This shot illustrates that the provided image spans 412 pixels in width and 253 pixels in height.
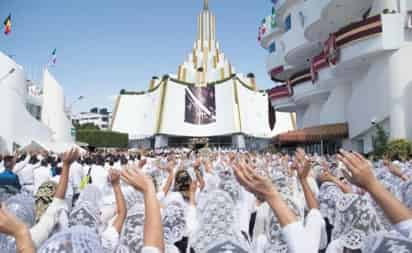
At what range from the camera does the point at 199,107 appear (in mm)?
45938

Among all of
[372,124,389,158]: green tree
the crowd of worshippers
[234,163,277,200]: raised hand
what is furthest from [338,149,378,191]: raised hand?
[372,124,389,158]: green tree

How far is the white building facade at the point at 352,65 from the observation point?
1367 cm

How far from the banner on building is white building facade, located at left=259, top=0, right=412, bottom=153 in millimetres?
20389

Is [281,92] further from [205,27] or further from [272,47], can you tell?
[205,27]

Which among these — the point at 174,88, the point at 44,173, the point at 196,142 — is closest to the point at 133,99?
the point at 174,88

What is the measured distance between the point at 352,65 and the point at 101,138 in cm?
3194

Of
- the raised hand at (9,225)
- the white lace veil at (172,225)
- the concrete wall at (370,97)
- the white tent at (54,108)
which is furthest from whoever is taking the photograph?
the white tent at (54,108)

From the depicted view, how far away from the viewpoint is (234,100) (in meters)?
44.4

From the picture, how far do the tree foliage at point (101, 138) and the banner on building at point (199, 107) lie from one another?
9.20 m

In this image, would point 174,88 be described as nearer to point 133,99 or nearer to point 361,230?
point 133,99

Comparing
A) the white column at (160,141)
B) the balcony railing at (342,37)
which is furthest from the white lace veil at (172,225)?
the white column at (160,141)

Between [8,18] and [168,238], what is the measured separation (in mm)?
25314

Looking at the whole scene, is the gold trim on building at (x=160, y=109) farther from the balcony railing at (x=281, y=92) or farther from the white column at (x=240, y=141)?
the balcony railing at (x=281, y=92)

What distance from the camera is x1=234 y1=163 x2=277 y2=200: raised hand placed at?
5.00 feet
